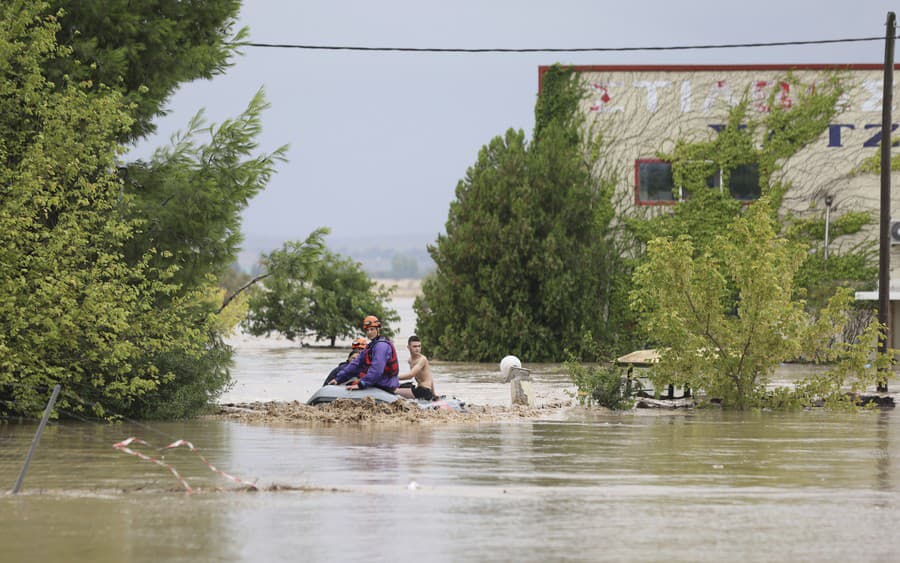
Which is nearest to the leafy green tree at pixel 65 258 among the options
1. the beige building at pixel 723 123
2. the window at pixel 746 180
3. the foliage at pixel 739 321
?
the foliage at pixel 739 321

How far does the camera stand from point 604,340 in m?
43.4

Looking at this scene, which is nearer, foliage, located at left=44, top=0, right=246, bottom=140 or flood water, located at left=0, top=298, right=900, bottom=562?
flood water, located at left=0, top=298, right=900, bottom=562

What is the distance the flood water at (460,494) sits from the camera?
981 centimetres

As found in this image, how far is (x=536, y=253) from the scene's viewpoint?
43.5 meters

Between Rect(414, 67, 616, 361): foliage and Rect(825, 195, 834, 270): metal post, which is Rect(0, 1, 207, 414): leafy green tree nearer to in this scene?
Rect(414, 67, 616, 361): foliage

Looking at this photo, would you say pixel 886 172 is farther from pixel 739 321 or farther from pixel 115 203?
pixel 115 203

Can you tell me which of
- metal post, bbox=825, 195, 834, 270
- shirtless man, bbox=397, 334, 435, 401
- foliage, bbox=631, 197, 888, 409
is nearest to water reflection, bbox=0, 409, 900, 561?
shirtless man, bbox=397, 334, 435, 401

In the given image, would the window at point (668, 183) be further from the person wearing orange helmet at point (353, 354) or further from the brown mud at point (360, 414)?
the person wearing orange helmet at point (353, 354)

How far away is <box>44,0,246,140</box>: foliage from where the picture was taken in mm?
21484

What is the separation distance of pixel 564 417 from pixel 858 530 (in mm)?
11871

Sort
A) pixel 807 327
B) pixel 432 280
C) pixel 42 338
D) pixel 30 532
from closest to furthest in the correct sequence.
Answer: pixel 30 532, pixel 42 338, pixel 807 327, pixel 432 280

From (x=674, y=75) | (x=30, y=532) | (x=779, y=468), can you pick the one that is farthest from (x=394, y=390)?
(x=674, y=75)

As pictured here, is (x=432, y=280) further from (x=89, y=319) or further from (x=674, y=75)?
(x=89, y=319)

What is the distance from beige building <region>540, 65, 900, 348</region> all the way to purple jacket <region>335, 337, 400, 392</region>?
81.6ft
